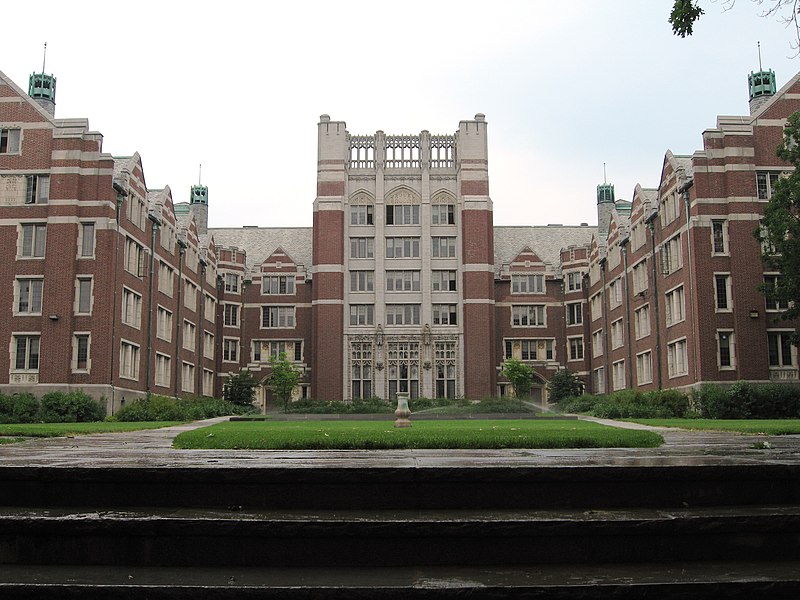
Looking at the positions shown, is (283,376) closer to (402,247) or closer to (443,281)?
(402,247)

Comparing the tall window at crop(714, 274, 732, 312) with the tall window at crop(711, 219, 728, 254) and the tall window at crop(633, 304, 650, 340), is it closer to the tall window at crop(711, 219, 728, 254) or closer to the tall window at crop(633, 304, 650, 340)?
the tall window at crop(711, 219, 728, 254)

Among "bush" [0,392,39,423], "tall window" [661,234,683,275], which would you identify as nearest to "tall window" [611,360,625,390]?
"tall window" [661,234,683,275]

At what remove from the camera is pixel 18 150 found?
141 ft

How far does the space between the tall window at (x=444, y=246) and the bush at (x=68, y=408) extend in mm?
32440

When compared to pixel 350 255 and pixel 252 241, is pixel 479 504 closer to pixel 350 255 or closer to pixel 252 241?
pixel 350 255

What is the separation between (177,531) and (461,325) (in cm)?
5943

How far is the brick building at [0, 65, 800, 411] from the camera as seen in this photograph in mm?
41188

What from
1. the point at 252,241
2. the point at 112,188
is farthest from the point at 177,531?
the point at 252,241

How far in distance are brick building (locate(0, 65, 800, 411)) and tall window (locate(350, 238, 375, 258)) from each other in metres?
0.14

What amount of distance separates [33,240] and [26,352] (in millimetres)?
5783

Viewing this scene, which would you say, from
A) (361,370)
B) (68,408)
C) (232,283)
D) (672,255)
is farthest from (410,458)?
(232,283)

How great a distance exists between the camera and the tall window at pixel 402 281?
213 ft

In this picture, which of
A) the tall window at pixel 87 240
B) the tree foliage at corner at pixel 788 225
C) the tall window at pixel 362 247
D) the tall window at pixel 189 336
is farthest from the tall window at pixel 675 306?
the tall window at pixel 189 336

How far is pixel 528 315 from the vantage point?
68375mm
